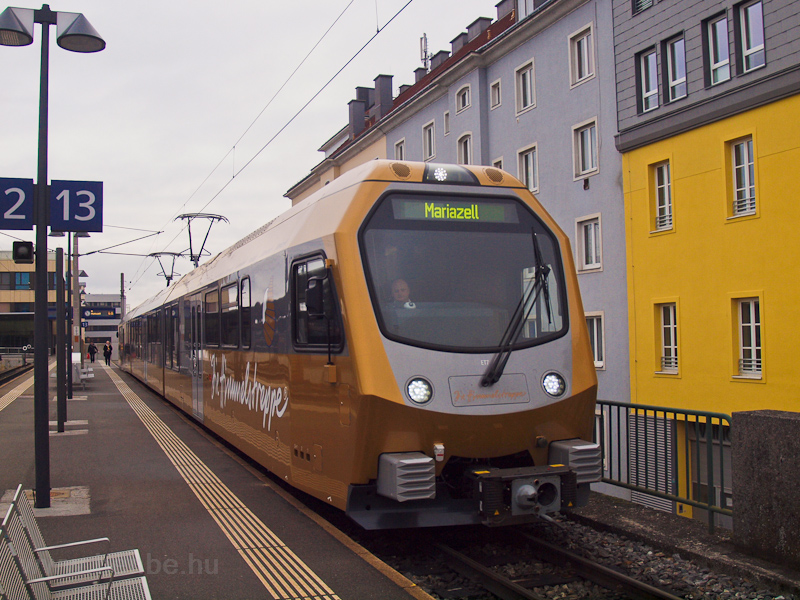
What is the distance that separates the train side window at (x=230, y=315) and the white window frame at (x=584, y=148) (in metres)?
17.8

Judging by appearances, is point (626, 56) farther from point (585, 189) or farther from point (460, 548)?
point (460, 548)

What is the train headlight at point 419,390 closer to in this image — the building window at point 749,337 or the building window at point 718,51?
the building window at point 749,337

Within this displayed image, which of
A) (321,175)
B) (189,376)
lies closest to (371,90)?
(321,175)

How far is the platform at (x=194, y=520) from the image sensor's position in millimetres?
5363

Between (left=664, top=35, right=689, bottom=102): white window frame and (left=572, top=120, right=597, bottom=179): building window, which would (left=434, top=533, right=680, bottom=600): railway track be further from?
(left=572, top=120, right=597, bottom=179): building window

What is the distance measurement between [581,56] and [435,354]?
23.4m

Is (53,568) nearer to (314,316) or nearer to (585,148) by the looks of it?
(314,316)

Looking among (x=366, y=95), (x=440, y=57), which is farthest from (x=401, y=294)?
(x=366, y=95)

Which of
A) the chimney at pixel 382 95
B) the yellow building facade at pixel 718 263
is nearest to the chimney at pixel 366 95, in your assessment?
the chimney at pixel 382 95

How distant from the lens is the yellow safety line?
17.2 feet

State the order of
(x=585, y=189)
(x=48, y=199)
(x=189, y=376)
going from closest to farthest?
(x=48, y=199) < (x=189, y=376) < (x=585, y=189)

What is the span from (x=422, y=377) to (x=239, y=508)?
2696 mm

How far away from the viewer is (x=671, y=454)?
734 cm

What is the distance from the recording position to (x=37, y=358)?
8258 mm
